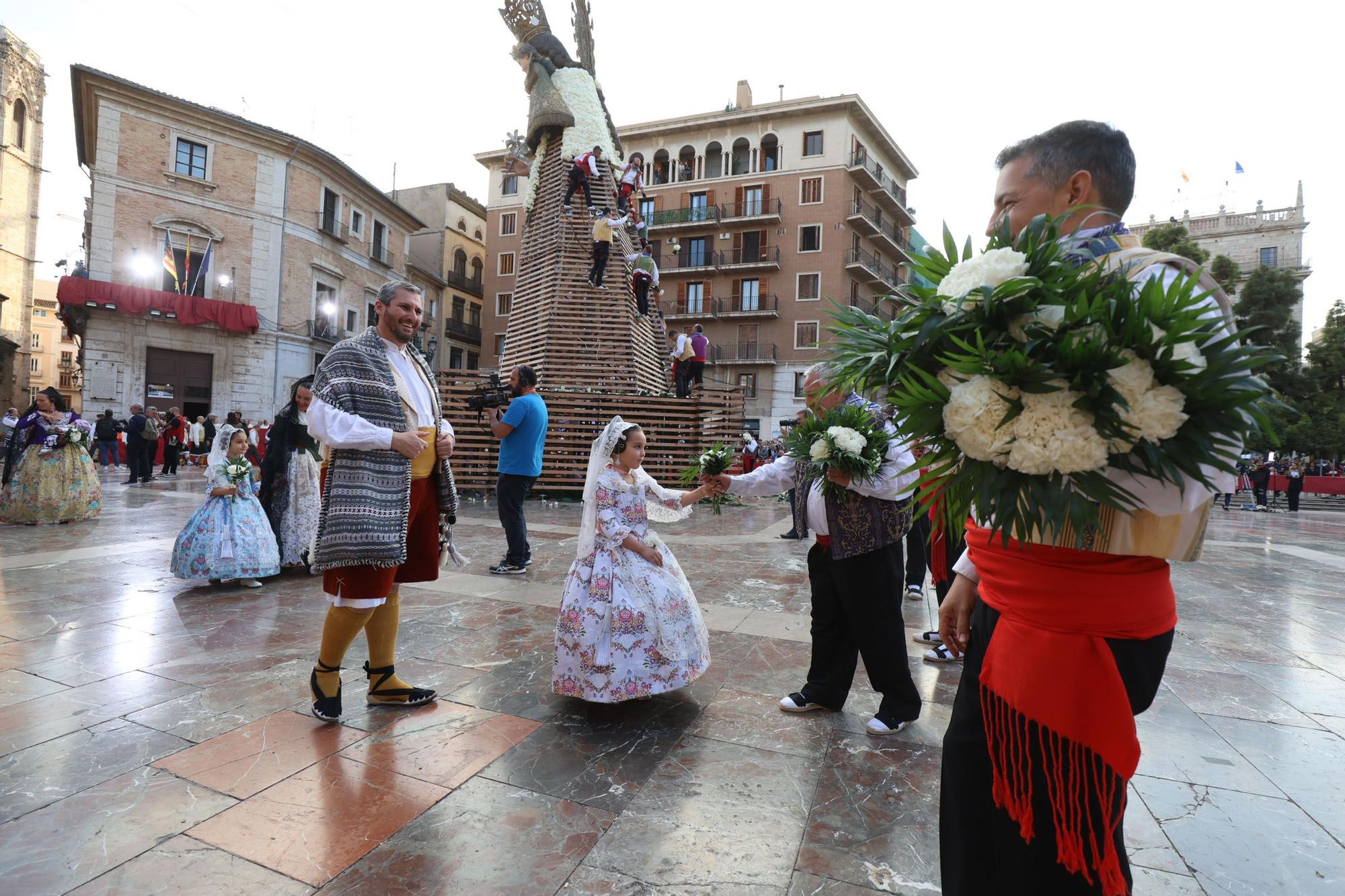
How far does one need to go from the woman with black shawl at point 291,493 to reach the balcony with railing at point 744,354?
29.2 m

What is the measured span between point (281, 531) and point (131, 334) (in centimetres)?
2321

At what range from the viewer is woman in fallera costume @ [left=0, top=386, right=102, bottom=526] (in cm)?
877

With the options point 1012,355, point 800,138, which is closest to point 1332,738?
point 1012,355

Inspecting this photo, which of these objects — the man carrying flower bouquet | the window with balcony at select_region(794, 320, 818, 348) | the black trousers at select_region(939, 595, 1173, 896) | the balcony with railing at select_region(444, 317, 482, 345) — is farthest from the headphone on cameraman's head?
the balcony with railing at select_region(444, 317, 482, 345)

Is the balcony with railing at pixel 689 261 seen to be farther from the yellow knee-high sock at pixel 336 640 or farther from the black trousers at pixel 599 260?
the yellow knee-high sock at pixel 336 640

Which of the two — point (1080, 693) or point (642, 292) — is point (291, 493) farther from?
point (642, 292)

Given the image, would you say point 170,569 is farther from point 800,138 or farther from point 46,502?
point 800,138

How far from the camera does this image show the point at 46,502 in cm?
878

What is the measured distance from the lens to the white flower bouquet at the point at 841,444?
9.55ft

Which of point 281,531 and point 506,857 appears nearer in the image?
point 506,857

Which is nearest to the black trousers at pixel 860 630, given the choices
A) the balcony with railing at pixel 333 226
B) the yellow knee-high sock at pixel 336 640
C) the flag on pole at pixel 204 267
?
the yellow knee-high sock at pixel 336 640

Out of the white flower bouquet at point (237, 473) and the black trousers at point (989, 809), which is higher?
the white flower bouquet at point (237, 473)

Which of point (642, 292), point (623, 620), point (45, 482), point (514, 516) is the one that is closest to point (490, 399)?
point (514, 516)

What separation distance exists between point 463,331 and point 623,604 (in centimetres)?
4054
